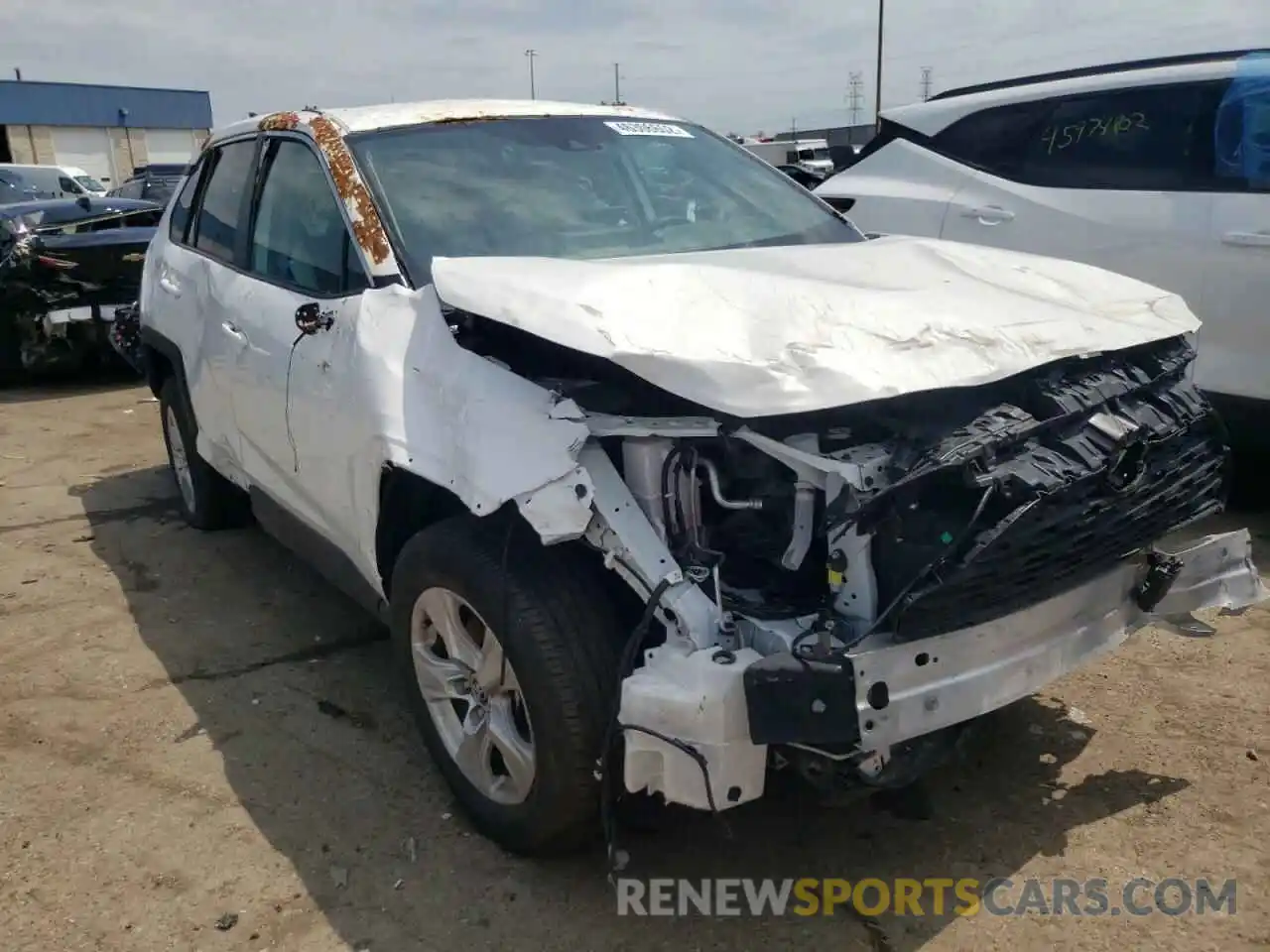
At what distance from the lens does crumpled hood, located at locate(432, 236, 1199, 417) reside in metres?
2.19

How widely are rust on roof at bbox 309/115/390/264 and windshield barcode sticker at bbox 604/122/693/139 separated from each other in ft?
3.12

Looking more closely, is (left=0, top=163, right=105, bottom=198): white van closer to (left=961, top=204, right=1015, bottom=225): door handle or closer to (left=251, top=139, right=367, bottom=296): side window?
(left=251, top=139, right=367, bottom=296): side window

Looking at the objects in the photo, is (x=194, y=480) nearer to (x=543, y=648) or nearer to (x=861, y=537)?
(x=543, y=648)

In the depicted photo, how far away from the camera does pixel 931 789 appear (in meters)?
3.03

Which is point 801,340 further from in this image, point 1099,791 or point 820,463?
point 1099,791

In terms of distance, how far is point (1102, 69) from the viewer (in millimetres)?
5312

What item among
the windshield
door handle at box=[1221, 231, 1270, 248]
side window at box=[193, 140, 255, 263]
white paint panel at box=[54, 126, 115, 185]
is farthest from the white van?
white paint panel at box=[54, 126, 115, 185]

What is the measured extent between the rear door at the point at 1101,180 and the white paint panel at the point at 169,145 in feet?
182

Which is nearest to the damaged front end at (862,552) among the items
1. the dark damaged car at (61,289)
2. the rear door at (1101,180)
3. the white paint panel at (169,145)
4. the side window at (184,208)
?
the rear door at (1101,180)

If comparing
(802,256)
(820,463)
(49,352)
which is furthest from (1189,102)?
(49,352)

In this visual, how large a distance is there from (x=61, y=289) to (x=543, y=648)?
8.00 meters

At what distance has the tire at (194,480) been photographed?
5.00 m

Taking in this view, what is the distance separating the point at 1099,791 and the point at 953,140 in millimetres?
3885

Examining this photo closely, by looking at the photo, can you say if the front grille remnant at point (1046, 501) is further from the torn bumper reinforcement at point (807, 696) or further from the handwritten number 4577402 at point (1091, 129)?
the handwritten number 4577402 at point (1091, 129)
